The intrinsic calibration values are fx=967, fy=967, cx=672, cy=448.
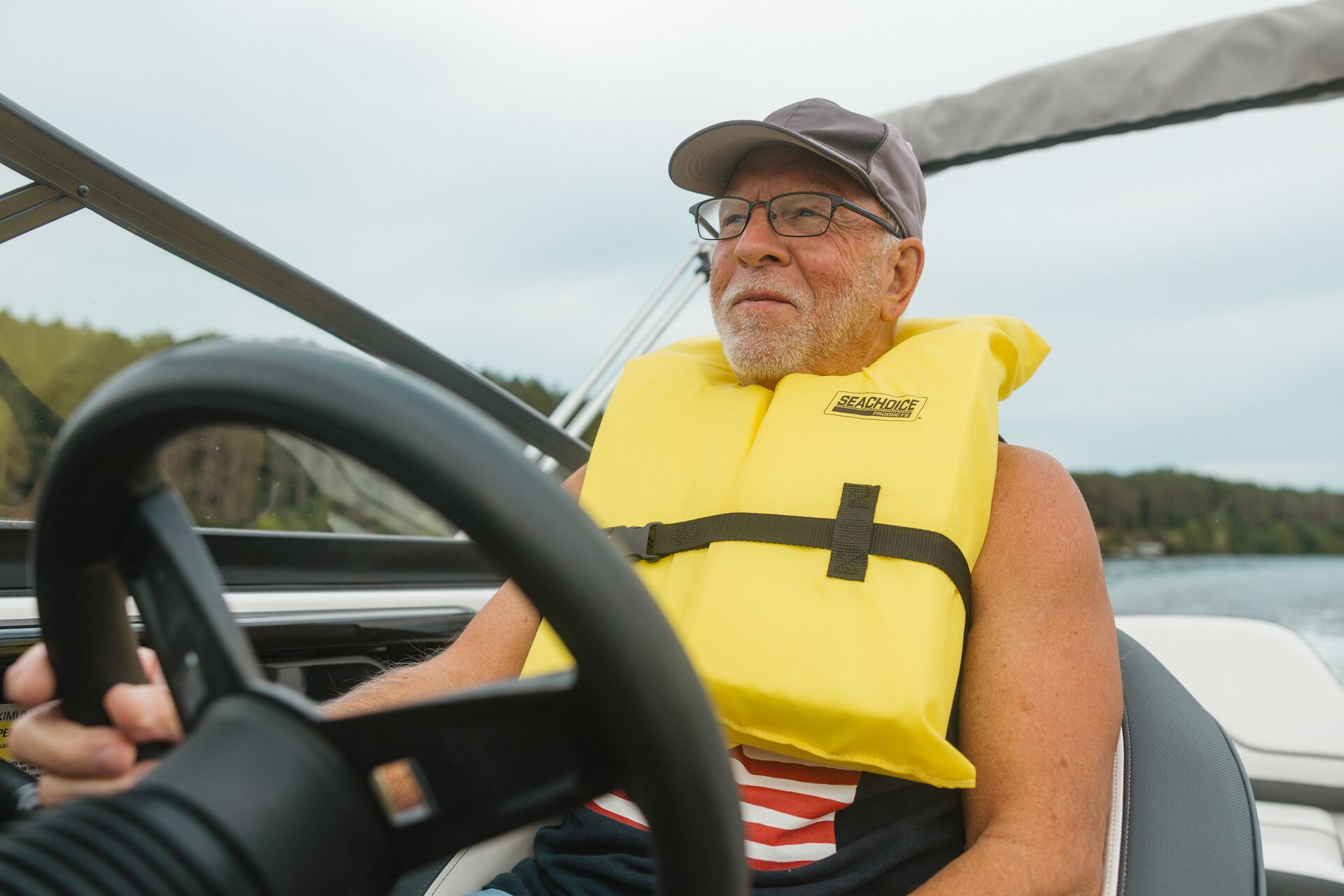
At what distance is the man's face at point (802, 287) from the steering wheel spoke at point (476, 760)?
3.78ft

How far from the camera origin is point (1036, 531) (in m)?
1.33

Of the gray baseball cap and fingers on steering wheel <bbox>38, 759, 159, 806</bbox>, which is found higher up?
the gray baseball cap

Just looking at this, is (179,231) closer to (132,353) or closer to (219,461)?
(132,353)

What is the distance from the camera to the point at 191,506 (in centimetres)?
159

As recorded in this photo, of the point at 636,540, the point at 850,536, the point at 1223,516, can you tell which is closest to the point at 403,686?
the point at 636,540

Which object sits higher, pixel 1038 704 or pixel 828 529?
pixel 828 529

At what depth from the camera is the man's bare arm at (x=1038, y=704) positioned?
3.59 feet

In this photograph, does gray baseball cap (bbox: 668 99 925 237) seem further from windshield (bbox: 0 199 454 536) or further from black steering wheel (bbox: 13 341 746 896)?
black steering wheel (bbox: 13 341 746 896)

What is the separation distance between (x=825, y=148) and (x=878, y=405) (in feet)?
1.54

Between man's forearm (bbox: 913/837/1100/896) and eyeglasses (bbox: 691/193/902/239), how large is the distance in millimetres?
1019

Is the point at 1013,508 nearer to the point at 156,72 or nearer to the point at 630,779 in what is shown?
the point at 630,779

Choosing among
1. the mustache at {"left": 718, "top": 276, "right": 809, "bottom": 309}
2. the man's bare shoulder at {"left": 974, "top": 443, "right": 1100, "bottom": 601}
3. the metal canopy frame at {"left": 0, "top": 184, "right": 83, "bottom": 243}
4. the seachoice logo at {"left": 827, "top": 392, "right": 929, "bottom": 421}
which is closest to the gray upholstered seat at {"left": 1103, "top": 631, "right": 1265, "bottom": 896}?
the man's bare shoulder at {"left": 974, "top": 443, "right": 1100, "bottom": 601}

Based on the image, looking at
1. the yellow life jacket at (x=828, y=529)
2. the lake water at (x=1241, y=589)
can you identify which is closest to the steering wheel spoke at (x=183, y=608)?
the yellow life jacket at (x=828, y=529)

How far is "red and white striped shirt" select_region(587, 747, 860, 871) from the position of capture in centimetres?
118
